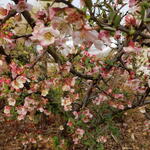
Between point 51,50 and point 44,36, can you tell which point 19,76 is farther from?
point 44,36

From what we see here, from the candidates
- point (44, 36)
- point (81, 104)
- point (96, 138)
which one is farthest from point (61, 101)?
point (44, 36)

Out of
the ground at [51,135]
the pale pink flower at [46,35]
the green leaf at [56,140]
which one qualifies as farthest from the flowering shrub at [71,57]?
the ground at [51,135]

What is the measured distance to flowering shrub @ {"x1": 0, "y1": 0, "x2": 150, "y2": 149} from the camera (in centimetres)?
84

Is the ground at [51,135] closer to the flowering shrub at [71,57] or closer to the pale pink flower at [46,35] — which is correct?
the flowering shrub at [71,57]

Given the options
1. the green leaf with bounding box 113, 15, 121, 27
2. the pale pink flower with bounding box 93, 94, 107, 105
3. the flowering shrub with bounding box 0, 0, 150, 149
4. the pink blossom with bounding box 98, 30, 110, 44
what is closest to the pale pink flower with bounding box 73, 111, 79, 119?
the flowering shrub with bounding box 0, 0, 150, 149

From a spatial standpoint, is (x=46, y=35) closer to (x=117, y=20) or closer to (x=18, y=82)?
(x=117, y=20)

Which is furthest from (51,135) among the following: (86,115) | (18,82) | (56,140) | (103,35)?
(103,35)

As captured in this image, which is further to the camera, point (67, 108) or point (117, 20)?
point (67, 108)

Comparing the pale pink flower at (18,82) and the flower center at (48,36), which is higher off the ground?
the flower center at (48,36)

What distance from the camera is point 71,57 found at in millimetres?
3117

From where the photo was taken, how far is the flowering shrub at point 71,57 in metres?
0.84

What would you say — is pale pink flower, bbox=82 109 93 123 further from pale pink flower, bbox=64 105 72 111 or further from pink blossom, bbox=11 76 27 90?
pink blossom, bbox=11 76 27 90

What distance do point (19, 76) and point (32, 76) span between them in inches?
21.9

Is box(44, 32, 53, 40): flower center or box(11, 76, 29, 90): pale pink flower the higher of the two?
box(44, 32, 53, 40): flower center
